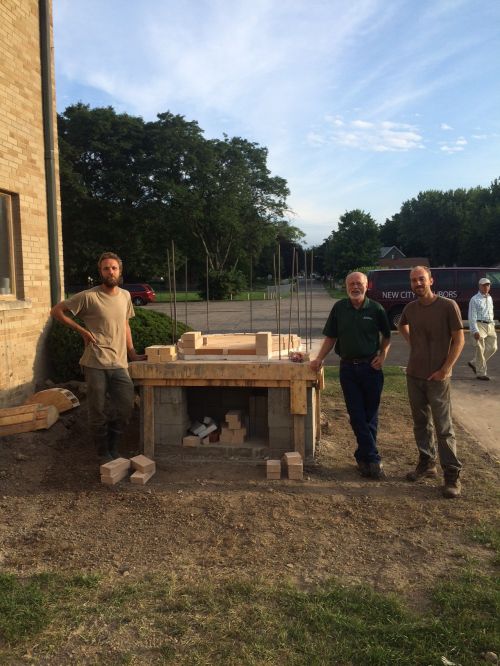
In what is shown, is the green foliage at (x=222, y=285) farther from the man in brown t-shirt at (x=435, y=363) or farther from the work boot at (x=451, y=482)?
the work boot at (x=451, y=482)

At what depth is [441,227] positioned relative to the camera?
254 ft

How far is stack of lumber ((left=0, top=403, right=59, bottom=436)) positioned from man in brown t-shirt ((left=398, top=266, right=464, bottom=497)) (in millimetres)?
3659

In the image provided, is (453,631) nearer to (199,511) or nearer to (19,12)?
(199,511)

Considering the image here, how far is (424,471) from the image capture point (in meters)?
4.82

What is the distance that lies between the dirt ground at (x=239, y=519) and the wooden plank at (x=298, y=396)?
582 mm

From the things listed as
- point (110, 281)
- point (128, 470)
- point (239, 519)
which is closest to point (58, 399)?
point (128, 470)

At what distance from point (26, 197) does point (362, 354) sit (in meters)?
4.91

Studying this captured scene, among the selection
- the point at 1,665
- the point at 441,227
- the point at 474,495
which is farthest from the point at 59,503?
the point at 441,227

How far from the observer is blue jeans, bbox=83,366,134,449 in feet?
15.9

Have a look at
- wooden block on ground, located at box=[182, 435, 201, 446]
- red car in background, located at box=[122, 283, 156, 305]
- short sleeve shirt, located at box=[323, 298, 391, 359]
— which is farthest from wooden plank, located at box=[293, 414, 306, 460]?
red car in background, located at box=[122, 283, 156, 305]

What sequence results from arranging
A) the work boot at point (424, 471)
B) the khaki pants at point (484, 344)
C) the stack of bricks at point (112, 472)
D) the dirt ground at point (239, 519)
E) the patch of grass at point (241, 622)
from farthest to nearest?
1. the khaki pants at point (484, 344)
2. the work boot at point (424, 471)
3. the stack of bricks at point (112, 472)
4. the dirt ground at point (239, 519)
5. the patch of grass at point (241, 622)

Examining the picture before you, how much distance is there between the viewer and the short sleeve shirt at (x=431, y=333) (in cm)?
455

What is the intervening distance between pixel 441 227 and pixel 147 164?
172 feet

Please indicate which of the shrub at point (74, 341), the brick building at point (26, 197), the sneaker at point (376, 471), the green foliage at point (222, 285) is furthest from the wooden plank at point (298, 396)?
the green foliage at point (222, 285)
